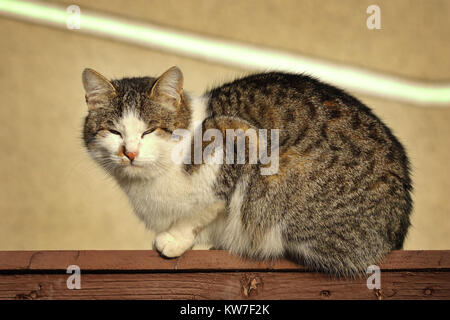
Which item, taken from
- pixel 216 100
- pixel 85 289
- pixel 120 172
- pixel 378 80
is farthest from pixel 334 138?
pixel 378 80

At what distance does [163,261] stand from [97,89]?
1.40 ft

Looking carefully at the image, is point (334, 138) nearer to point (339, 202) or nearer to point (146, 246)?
point (339, 202)

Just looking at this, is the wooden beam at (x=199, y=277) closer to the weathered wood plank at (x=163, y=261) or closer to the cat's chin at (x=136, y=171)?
the weathered wood plank at (x=163, y=261)

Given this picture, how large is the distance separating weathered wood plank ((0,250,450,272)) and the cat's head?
7.8 inches

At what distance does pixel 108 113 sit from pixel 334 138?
52cm

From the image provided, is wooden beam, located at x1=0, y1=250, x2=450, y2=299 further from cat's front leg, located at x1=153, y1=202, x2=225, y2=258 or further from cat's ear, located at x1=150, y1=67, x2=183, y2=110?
cat's ear, located at x1=150, y1=67, x2=183, y2=110

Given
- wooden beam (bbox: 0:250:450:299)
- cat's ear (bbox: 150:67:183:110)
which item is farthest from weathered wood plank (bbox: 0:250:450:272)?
cat's ear (bbox: 150:67:183:110)

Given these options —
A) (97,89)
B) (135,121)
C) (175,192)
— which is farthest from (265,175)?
(97,89)

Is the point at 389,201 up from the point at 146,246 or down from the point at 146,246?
up

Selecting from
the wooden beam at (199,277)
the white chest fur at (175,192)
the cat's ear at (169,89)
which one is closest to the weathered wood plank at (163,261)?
the wooden beam at (199,277)

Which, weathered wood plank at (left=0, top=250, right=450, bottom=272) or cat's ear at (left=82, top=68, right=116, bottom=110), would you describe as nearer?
weathered wood plank at (left=0, top=250, right=450, bottom=272)

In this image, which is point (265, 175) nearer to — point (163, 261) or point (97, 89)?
point (163, 261)

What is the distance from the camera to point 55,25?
2.40m

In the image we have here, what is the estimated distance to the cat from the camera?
1113 mm
